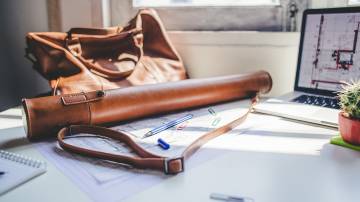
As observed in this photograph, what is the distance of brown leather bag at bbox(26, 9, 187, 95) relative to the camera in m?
0.94

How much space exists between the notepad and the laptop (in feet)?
1.82

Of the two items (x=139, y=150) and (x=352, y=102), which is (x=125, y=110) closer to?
(x=139, y=150)

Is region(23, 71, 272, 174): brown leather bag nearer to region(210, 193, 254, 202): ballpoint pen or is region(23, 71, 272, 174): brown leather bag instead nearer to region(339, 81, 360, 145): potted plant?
region(210, 193, 254, 202): ballpoint pen

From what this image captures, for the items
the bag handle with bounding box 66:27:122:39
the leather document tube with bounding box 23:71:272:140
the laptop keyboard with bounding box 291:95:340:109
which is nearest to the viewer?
the leather document tube with bounding box 23:71:272:140

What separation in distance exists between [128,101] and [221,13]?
60cm

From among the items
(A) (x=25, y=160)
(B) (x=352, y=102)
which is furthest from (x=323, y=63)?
(A) (x=25, y=160)

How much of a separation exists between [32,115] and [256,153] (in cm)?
45

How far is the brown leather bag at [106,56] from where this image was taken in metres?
0.94

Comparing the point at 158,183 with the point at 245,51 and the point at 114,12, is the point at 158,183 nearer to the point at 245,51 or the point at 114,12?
the point at 245,51

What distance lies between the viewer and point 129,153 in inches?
25.2

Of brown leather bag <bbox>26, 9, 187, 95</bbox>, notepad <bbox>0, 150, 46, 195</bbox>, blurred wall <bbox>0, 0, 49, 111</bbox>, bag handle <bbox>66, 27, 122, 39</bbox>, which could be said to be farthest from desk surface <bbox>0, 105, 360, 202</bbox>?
blurred wall <bbox>0, 0, 49, 111</bbox>

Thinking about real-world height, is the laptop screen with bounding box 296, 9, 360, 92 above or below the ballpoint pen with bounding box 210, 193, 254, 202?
above

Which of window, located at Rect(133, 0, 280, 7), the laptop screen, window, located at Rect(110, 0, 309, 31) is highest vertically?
window, located at Rect(133, 0, 280, 7)

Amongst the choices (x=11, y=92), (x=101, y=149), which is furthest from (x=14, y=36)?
(x=101, y=149)
